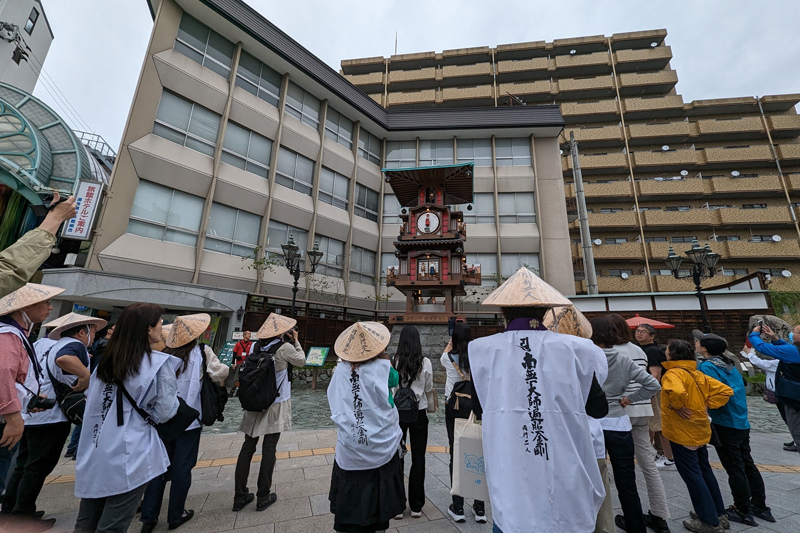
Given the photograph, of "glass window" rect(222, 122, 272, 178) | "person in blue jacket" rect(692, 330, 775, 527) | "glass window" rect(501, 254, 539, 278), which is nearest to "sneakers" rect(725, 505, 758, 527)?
"person in blue jacket" rect(692, 330, 775, 527)

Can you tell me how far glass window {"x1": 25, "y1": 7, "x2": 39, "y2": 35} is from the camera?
60.8ft

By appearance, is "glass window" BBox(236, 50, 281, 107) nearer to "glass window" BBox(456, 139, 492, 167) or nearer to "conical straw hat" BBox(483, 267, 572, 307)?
"glass window" BBox(456, 139, 492, 167)

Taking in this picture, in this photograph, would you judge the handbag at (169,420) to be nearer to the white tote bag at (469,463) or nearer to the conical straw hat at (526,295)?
the white tote bag at (469,463)

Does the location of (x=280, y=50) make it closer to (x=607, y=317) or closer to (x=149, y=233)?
(x=149, y=233)

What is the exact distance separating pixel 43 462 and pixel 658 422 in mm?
7876

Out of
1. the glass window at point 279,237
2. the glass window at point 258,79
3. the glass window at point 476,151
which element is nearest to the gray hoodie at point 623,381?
the glass window at point 279,237

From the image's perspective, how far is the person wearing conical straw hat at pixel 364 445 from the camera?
2.47 metres

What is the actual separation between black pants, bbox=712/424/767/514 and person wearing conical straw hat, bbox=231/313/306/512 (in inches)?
196

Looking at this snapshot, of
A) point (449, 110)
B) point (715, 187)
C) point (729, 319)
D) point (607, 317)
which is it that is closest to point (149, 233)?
point (607, 317)

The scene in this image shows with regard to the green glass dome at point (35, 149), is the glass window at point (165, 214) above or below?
below

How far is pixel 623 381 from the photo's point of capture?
3.04 metres

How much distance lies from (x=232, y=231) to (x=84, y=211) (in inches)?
199

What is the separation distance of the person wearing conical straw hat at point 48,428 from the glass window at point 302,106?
1695 centimetres

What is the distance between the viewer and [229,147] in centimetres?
1505
